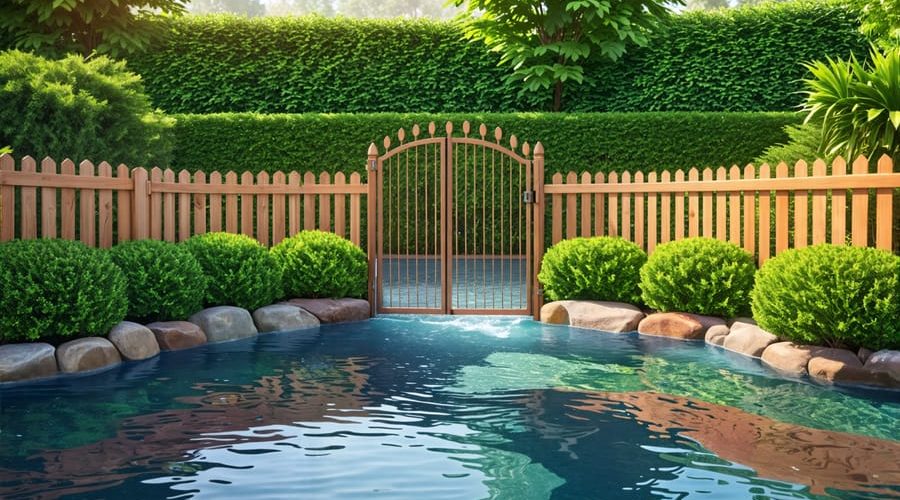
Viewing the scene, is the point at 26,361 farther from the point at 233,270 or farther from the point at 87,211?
the point at 233,270

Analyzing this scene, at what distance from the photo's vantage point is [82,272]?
21.3ft

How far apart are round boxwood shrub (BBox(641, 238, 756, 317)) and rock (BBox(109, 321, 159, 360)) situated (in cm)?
491

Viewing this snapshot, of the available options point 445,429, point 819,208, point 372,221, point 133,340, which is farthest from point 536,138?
point 445,429

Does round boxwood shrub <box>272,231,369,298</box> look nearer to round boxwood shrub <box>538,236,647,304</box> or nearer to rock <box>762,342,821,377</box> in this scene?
round boxwood shrub <box>538,236,647,304</box>

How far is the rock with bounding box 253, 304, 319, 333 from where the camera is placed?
8594 millimetres

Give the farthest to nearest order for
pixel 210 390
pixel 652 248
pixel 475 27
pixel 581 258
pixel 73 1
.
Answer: pixel 475 27, pixel 73 1, pixel 652 248, pixel 581 258, pixel 210 390

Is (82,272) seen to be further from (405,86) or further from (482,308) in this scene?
(405,86)

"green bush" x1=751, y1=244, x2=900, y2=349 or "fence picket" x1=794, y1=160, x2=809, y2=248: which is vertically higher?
"fence picket" x1=794, y1=160, x2=809, y2=248

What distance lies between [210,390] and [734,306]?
16.7 feet

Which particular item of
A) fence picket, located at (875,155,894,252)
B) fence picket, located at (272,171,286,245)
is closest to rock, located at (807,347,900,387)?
fence picket, located at (875,155,894,252)

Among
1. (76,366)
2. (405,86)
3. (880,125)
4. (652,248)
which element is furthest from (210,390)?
(405,86)

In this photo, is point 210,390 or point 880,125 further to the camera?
point 880,125

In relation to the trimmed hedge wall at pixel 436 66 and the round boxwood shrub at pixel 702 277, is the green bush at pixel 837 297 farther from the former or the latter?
the trimmed hedge wall at pixel 436 66

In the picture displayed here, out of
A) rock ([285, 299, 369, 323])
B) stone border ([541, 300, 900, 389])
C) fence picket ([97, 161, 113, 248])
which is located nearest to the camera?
stone border ([541, 300, 900, 389])
